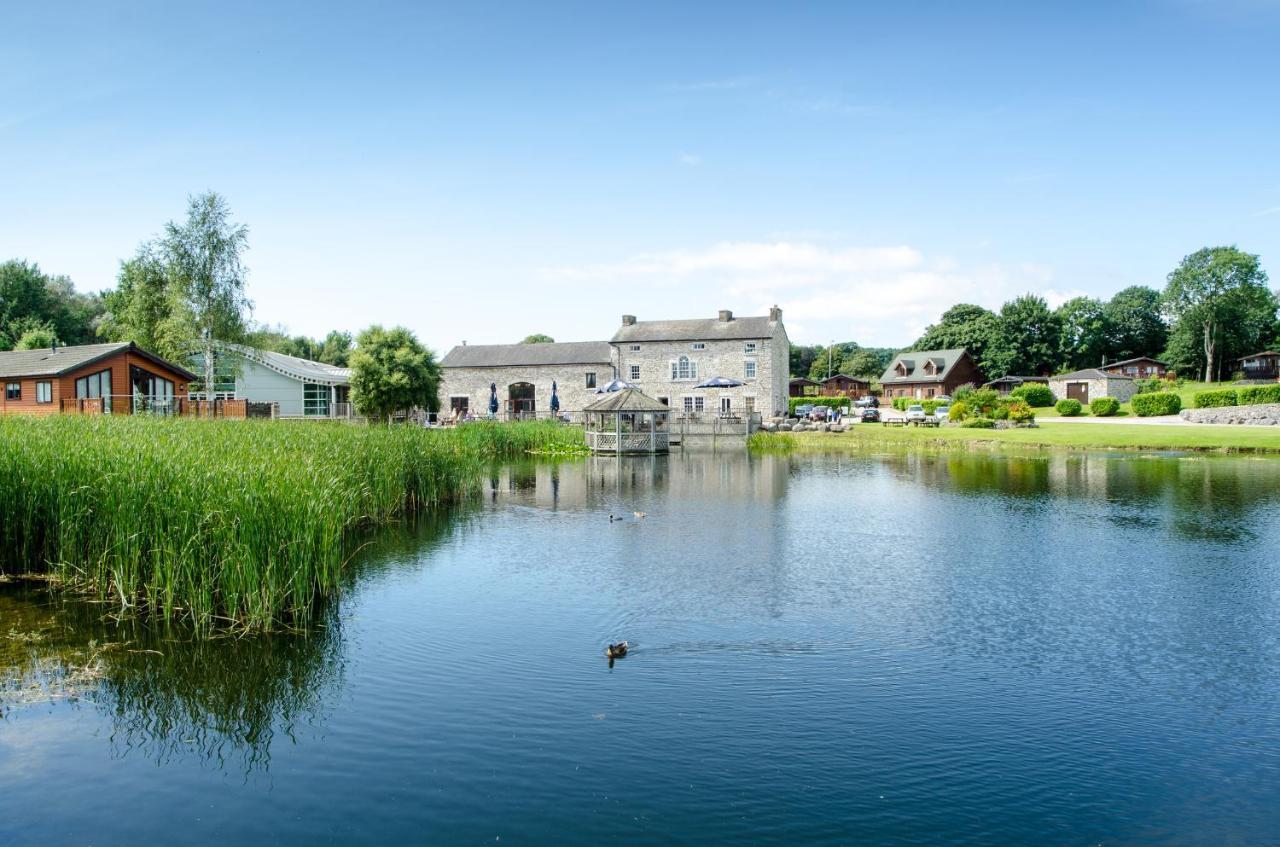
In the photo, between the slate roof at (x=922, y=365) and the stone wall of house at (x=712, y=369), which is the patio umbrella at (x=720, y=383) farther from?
the slate roof at (x=922, y=365)

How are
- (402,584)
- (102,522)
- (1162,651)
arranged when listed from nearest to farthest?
(1162,651), (102,522), (402,584)

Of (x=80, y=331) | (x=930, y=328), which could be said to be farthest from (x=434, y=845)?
(x=930, y=328)

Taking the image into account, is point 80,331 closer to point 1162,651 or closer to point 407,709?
point 407,709

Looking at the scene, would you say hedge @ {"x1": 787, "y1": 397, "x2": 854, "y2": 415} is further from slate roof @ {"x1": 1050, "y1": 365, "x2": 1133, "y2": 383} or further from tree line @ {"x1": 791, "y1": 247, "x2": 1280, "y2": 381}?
tree line @ {"x1": 791, "y1": 247, "x2": 1280, "y2": 381}

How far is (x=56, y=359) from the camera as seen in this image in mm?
35406

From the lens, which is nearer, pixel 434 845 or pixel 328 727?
pixel 434 845

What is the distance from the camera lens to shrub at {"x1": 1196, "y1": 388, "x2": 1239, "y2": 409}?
160 feet

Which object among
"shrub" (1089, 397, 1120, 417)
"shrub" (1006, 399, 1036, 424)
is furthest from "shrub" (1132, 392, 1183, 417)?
"shrub" (1006, 399, 1036, 424)

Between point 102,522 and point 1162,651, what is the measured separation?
13325 mm

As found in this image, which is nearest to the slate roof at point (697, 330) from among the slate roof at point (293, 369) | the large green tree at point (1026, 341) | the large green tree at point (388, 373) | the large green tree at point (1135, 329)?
the large green tree at point (388, 373)

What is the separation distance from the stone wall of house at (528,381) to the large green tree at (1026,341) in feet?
142

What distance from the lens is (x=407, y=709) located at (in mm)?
8336

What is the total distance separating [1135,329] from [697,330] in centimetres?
5426

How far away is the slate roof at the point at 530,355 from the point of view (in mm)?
57625
